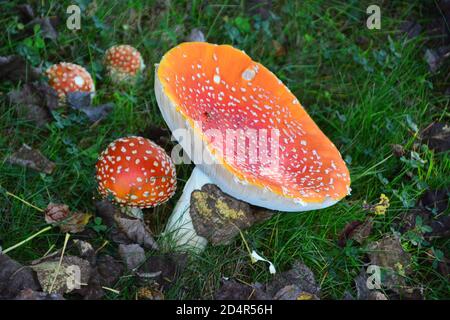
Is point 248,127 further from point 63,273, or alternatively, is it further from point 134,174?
point 63,273

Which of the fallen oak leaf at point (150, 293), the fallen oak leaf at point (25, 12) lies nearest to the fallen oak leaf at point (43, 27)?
the fallen oak leaf at point (25, 12)

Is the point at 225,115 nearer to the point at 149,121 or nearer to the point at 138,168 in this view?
the point at 138,168

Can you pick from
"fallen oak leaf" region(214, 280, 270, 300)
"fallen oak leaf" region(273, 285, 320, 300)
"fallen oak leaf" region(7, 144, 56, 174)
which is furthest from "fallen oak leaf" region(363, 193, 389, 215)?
"fallen oak leaf" region(7, 144, 56, 174)

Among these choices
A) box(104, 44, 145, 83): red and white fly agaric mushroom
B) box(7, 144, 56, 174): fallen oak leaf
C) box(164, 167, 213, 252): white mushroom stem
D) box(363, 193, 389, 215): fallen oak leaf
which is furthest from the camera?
box(104, 44, 145, 83): red and white fly agaric mushroom

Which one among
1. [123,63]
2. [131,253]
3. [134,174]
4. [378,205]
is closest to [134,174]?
[134,174]

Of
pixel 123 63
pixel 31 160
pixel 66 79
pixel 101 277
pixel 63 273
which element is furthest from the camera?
pixel 123 63

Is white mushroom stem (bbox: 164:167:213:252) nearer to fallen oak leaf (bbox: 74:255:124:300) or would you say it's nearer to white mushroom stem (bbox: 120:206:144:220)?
white mushroom stem (bbox: 120:206:144:220)
